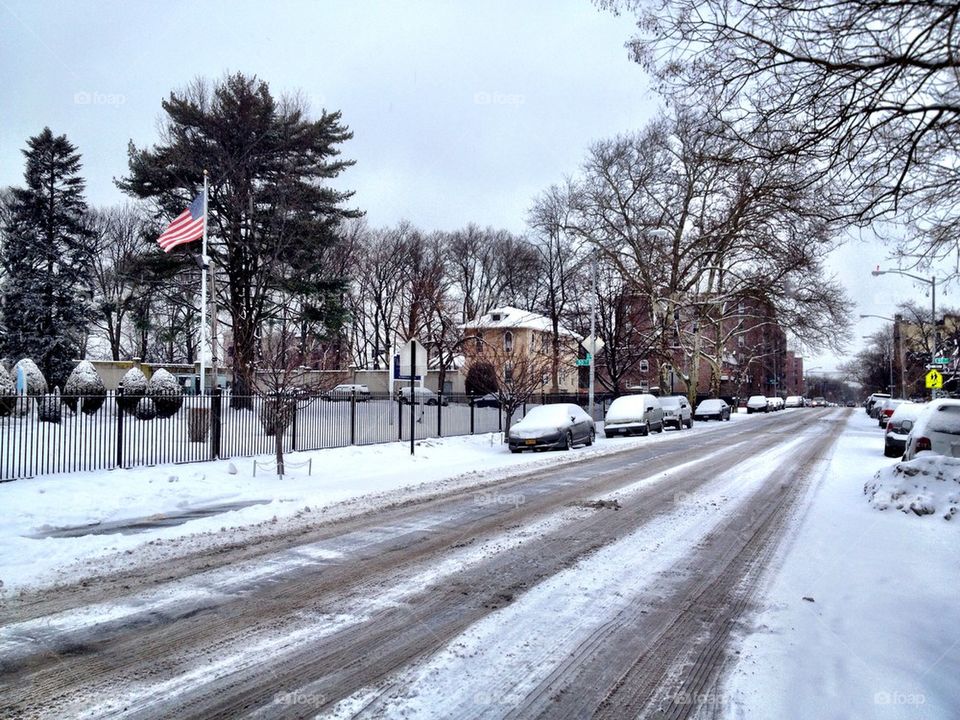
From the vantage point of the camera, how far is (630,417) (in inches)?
1128

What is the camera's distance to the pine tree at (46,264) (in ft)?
123

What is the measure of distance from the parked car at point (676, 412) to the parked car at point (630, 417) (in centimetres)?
390

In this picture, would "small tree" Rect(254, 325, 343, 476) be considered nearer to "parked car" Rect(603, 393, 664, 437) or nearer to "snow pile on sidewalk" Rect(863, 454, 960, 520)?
"snow pile on sidewalk" Rect(863, 454, 960, 520)

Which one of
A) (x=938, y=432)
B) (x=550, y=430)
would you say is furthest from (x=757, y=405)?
(x=938, y=432)

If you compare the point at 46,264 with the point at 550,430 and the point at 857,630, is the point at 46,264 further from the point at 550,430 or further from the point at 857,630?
the point at 857,630

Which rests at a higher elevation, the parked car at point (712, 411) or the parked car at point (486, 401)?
the parked car at point (486, 401)

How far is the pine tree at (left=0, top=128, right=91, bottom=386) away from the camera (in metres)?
37.6

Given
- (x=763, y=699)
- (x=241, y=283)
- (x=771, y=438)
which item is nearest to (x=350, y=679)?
(x=763, y=699)

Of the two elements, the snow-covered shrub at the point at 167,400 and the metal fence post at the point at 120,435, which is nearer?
the metal fence post at the point at 120,435

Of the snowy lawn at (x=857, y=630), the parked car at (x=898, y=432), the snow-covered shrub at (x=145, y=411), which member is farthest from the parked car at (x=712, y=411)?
the snowy lawn at (x=857, y=630)

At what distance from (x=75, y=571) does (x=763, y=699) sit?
6.24m

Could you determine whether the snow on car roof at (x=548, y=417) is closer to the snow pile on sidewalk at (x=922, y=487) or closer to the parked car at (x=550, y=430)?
the parked car at (x=550, y=430)

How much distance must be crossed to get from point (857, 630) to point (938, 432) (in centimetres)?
855

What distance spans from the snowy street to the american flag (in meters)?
13.7
